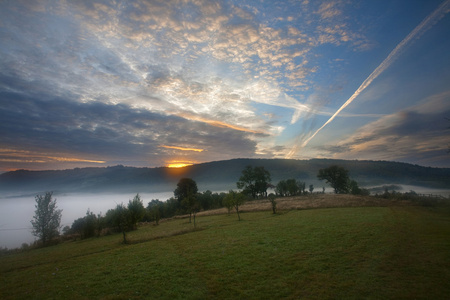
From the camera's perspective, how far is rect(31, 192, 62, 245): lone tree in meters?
50.7

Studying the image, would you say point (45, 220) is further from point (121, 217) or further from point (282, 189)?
point (282, 189)

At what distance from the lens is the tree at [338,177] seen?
292 feet

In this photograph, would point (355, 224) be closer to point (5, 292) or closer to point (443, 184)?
point (5, 292)

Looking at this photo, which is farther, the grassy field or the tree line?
the tree line

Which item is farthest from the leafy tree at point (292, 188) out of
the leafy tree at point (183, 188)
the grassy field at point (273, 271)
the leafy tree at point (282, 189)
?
the grassy field at point (273, 271)

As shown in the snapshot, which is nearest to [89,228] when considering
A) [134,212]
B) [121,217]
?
[134,212]

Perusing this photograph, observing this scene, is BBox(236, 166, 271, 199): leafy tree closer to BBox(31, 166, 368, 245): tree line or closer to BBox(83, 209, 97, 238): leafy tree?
BBox(31, 166, 368, 245): tree line

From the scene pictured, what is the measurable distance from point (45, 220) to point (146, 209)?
25686mm

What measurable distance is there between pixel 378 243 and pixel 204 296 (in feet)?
51.9

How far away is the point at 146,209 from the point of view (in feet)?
212

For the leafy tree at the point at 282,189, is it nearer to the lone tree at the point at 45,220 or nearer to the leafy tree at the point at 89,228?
the leafy tree at the point at 89,228

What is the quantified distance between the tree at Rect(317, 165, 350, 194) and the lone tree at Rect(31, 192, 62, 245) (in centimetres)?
10284

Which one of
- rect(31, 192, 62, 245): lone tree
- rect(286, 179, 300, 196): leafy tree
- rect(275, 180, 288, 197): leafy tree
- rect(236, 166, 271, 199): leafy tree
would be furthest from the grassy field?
rect(275, 180, 288, 197): leafy tree

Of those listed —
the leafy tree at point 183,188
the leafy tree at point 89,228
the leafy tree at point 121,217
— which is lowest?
the leafy tree at point 89,228
